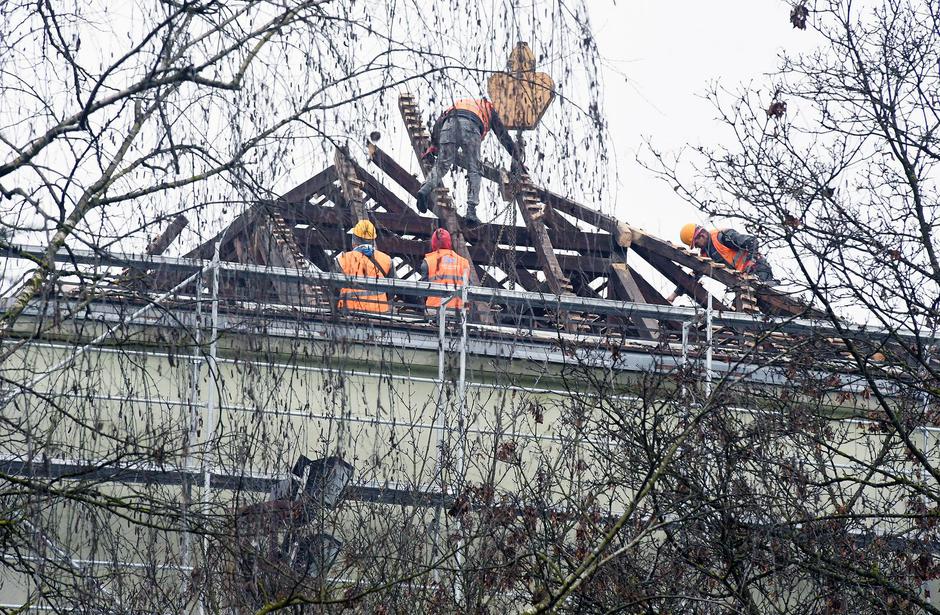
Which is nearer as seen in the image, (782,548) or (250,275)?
(250,275)

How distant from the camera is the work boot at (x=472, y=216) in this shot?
17.2 feet

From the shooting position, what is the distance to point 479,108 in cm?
486

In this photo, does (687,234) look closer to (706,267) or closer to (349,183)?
(706,267)

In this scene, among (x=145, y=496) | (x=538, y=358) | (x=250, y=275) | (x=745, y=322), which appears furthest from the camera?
(x=538, y=358)

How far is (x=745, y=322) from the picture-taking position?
10578mm

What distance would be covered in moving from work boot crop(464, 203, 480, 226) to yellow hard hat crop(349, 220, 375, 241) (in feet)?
1.26

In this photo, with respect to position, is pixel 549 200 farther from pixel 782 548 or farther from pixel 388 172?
pixel 782 548

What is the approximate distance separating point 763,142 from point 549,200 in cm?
313

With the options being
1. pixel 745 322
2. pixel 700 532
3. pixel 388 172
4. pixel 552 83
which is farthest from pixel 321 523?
pixel 745 322

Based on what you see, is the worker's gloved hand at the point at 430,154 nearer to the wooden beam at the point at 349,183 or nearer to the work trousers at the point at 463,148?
the work trousers at the point at 463,148

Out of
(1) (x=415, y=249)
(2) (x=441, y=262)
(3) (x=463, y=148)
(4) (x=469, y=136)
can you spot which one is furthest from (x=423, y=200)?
(1) (x=415, y=249)

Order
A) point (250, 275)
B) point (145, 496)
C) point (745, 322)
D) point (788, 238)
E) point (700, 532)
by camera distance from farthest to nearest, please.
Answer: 1. point (745, 322)
2. point (700, 532)
3. point (788, 238)
4. point (250, 275)
5. point (145, 496)

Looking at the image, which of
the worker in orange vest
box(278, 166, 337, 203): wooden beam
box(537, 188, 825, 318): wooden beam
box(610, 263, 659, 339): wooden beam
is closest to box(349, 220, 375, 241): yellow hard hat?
box(278, 166, 337, 203): wooden beam

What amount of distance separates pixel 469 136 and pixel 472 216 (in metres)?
0.38
